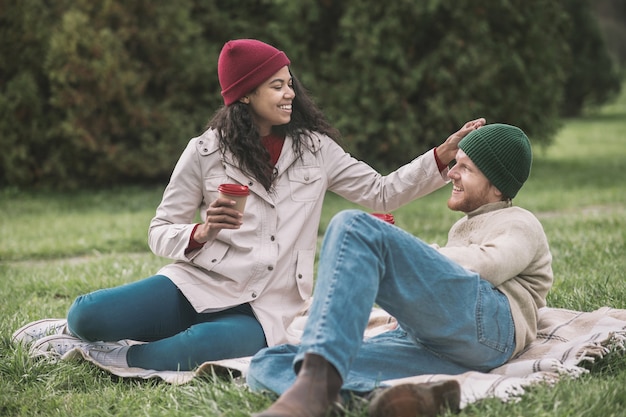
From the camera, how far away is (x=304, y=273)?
3762 mm

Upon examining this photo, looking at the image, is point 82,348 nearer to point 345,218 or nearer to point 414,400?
point 345,218

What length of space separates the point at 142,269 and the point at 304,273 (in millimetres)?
2487

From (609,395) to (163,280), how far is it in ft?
6.35

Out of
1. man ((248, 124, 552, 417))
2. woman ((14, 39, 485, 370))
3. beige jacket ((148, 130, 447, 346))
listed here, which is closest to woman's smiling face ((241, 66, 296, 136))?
woman ((14, 39, 485, 370))

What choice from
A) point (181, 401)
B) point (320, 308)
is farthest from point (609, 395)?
point (181, 401)

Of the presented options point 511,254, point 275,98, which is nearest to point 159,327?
point 275,98

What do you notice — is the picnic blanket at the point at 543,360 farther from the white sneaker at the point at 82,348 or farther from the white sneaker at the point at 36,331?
the white sneaker at the point at 36,331

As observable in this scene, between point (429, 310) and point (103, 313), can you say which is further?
point (103, 313)

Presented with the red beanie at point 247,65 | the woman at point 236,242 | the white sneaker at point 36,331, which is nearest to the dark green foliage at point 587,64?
the woman at point 236,242

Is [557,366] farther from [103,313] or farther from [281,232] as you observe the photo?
[103,313]

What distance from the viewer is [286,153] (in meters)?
3.87

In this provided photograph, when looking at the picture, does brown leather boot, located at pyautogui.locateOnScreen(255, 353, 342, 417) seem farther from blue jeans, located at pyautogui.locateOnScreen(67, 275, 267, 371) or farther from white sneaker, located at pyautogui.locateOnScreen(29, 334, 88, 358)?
white sneaker, located at pyautogui.locateOnScreen(29, 334, 88, 358)

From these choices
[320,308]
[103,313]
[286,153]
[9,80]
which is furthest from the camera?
[9,80]

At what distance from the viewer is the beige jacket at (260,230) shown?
3.69m
